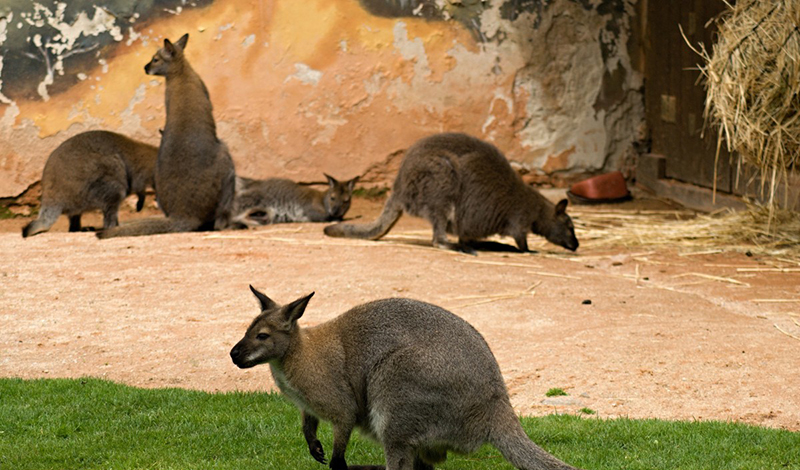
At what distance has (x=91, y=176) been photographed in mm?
10156

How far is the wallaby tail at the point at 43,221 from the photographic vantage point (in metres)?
9.79

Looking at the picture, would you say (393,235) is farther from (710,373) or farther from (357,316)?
(357,316)

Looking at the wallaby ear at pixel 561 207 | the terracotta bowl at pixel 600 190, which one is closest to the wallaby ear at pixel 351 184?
the terracotta bowl at pixel 600 190

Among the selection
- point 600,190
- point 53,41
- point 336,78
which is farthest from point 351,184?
point 53,41

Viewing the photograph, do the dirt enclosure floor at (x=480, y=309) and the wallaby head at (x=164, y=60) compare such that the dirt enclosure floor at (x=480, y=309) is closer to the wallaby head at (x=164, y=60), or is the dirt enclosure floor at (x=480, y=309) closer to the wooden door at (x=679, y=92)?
the wallaby head at (x=164, y=60)

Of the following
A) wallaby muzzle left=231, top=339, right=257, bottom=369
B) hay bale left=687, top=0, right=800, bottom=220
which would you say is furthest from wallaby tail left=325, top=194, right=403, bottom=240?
wallaby muzzle left=231, top=339, right=257, bottom=369

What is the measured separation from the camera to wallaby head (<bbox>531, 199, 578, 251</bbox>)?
9.26 meters

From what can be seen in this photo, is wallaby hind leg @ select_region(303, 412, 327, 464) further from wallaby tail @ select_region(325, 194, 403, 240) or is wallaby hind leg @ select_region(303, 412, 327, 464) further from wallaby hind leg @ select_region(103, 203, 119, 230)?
wallaby hind leg @ select_region(103, 203, 119, 230)

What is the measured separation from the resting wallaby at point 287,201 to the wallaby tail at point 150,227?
985 millimetres

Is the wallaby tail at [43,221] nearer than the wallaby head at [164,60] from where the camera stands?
Yes

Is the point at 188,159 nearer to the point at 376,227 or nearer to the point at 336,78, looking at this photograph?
the point at 376,227

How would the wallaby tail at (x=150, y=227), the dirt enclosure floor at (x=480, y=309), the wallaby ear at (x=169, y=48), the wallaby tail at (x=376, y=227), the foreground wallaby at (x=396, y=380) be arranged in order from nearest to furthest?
1. the foreground wallaby at (x=396, y=380)
2. the dirt enclosure floor at (x=480, y=309)
3. the wallaby tail at (x=376, y=227)
4. the wallaby tail at (x=150, y=227)
5. the wallaby ear at (x=169, y=48)

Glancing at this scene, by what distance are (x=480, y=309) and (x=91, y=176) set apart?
16.3 feet

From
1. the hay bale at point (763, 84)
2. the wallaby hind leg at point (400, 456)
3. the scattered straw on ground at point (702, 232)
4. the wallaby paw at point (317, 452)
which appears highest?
the hay bale at point (763, 84)
